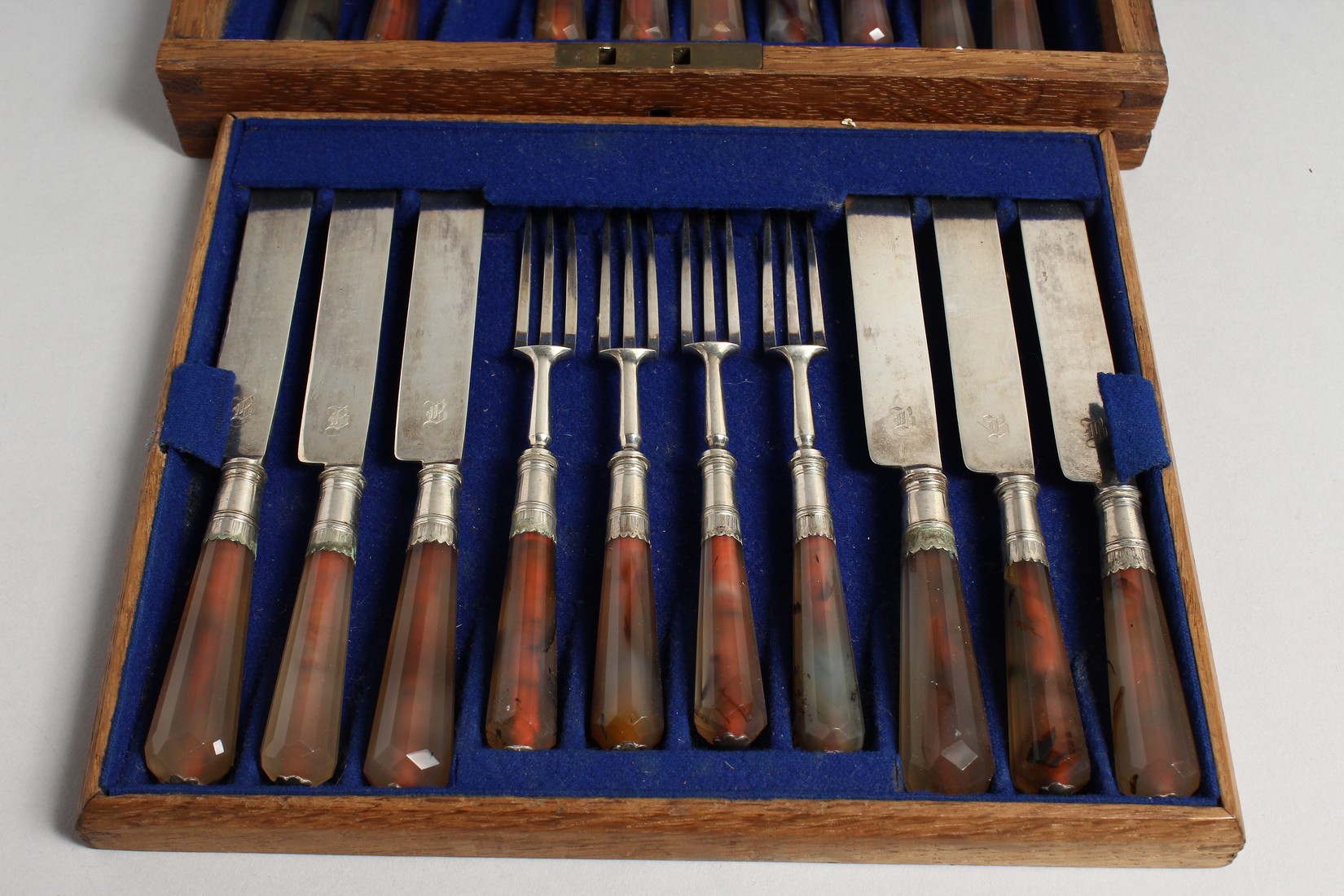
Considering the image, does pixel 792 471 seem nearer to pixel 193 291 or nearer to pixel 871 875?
pixel 871 875

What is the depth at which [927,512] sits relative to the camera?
110 cm

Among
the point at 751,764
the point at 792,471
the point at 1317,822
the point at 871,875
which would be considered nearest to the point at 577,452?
the point at 792,471

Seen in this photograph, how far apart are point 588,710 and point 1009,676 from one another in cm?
39

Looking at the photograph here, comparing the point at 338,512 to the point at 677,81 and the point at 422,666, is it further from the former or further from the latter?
the point at 677,81

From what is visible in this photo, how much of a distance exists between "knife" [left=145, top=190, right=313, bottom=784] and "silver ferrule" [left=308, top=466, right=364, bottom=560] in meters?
0.07

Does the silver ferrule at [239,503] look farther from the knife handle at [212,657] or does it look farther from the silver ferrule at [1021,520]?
the silver ferrule at [1021,520]

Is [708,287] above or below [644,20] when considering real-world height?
below

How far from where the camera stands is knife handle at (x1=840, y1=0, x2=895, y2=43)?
144 centimetres

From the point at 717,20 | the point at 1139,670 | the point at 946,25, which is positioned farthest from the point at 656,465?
the point at 946,25

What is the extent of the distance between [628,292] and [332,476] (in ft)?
1.28

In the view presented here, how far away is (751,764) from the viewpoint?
96cm

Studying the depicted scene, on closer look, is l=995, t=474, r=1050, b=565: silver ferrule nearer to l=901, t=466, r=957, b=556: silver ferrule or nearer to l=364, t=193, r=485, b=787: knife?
l=901, t=466, r=957, b=556: silver ferrule

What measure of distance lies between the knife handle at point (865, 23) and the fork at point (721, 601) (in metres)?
0.47

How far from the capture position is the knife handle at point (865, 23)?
1.44 m
